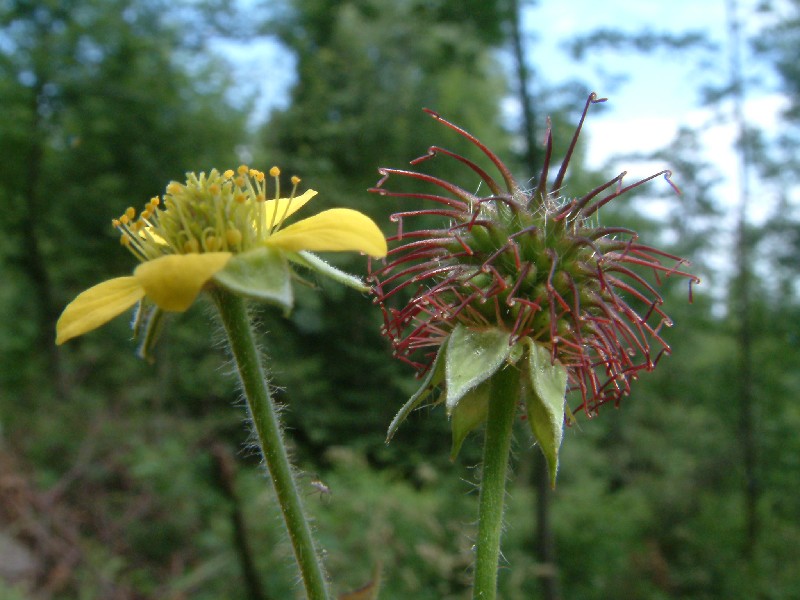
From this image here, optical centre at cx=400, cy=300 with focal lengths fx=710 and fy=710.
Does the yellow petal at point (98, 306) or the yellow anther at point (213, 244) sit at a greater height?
the yellow anther at point (213, 244)

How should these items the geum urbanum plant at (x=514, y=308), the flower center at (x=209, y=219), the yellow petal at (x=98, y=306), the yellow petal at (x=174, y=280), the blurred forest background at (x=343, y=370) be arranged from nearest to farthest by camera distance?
the yellow petal at (x=174, y=280), the yellow petal at (x=98, y=306), the geum urbanum plant at (x=514, y=308), the flower center at (x=209, y=219), the blurred forest background at (x=343, y=370)

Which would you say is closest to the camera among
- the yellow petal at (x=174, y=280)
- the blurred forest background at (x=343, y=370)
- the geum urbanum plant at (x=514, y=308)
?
the yellow petal at (x=174, y=280)

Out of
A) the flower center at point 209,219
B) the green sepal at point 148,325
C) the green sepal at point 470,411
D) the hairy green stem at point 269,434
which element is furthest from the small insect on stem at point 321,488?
the flower center at point 209,219

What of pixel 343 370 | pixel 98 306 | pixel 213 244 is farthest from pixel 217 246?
pixel 343 370

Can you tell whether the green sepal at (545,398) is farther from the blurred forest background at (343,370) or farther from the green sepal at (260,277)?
the blurred forest background at (343,370)

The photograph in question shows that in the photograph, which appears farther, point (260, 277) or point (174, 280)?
point (260, 277)

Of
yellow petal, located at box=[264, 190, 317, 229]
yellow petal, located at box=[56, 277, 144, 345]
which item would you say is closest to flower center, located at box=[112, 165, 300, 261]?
yellow petal, located at box=[264, 190, 317, 229]

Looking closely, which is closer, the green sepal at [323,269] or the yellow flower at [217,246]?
the yellow flower at [217,246]

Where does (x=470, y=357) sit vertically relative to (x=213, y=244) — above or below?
below

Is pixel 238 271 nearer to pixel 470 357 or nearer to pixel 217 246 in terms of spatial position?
pixel 217 246
